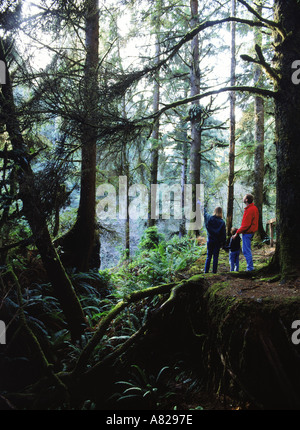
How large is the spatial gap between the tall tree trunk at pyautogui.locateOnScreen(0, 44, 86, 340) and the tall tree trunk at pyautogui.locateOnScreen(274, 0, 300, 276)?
13.8 ft

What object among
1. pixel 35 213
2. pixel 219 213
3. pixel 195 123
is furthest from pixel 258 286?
pixel 195 123

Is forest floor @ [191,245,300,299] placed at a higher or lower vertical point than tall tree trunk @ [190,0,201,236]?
lower

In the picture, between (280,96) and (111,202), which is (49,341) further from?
(111,202)

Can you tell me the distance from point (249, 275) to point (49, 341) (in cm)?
422

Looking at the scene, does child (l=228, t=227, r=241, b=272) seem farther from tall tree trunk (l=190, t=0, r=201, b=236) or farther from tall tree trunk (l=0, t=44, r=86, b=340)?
tall tree trunk (l=190, t=0, r=201, b=236)

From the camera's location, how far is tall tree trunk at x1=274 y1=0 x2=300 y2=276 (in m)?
4.33

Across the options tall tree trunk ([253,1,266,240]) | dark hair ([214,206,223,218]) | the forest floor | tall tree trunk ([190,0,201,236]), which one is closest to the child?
dark hair ([214,206,223,218])

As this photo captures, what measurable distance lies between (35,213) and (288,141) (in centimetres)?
458

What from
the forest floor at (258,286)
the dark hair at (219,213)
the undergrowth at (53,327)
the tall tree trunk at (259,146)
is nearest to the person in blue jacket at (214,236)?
the dark hair at (219,213)

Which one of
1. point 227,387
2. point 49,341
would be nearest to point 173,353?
point 227,387

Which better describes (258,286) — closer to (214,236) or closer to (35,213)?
(214,236)

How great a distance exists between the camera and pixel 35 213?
14.4 ft

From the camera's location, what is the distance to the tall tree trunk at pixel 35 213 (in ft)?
13.4

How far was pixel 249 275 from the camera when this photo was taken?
494 centimetres
